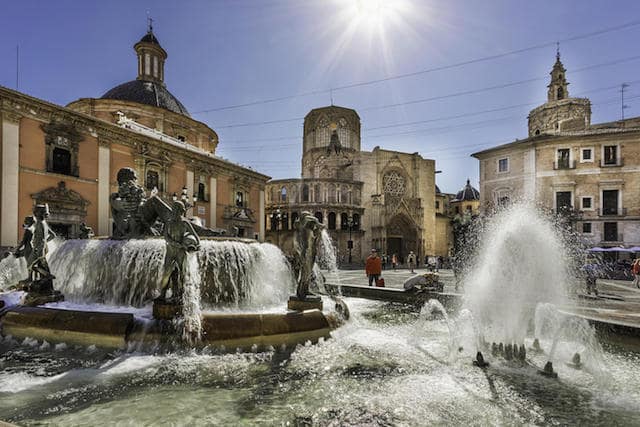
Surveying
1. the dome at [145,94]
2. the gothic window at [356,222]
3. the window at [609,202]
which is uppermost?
the dome at [145,94]

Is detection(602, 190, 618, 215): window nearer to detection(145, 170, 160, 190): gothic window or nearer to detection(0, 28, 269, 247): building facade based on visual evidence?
detection(0, 28, 269, 247): building facade

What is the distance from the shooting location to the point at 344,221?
4169 cm

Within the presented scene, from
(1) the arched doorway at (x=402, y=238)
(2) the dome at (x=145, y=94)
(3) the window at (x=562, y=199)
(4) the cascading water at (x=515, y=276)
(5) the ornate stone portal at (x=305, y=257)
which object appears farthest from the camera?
(1) the arched doorway at (x=402, y=238)

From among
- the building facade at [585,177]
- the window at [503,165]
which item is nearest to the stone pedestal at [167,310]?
the building facade at [585,177]

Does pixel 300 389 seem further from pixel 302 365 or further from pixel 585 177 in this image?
pixel 585 177

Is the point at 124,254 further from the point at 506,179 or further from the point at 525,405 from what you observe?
the point at 506,179

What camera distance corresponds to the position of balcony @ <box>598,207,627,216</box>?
95.8ft

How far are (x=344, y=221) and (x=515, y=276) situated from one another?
3464 cm

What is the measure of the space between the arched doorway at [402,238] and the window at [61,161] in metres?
34.9

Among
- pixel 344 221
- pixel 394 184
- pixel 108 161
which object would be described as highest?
pixel 394 184

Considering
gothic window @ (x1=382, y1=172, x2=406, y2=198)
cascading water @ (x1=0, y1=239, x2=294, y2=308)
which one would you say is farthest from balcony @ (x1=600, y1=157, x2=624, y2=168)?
cascading water @ (x1=0, y1=239, x2=294, y2=308)

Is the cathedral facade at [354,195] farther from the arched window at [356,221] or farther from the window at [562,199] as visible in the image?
the window at [562,199]

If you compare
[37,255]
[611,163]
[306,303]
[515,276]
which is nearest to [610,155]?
[611,163]

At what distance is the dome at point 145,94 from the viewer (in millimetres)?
29312
